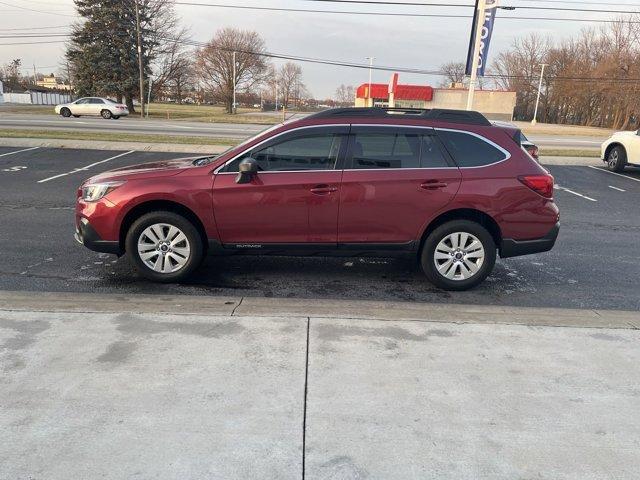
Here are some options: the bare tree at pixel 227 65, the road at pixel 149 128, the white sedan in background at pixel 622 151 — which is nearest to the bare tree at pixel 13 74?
the bare tree at pixel 227 65

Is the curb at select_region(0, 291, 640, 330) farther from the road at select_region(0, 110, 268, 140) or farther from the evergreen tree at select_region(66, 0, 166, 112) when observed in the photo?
the evergreen tree at select_region(66, 0, 166, 112)

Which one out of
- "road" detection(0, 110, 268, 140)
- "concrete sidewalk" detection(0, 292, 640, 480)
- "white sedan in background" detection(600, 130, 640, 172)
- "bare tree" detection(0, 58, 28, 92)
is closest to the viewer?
"concrete sidewalk" detection(0, 292, 640, 480)

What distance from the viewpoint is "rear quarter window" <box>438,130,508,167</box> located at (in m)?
5.13

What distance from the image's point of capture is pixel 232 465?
243 centimetres

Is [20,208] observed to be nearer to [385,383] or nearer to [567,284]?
[385,383]

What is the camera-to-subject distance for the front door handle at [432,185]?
16.5ft

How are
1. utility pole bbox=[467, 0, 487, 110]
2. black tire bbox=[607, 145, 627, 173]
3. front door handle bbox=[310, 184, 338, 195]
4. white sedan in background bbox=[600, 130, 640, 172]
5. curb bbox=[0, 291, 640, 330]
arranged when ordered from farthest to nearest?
utility pole bbox=[467, 0, 487, 110] < black tire bbox=[607, 145, 627, 173] < white sedan in background bbox=[600, 130, 640, 172] < front door handle bbox=[310, 184, 338, 195] < curb bbox=[0, 291, 640, 330]

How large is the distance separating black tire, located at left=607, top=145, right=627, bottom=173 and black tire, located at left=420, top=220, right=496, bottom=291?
1250 cm

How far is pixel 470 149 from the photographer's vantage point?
516cm

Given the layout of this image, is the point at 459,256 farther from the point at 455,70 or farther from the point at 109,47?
the point at 455,70

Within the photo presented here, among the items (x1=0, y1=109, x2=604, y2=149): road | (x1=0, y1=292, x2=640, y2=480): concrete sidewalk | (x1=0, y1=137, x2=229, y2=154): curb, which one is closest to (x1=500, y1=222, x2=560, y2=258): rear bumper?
(x1=0, y1=292, x2=640, y2=480): concrete sidewalk

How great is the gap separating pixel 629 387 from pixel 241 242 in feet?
11.5

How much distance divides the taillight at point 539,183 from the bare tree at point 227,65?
194 ft

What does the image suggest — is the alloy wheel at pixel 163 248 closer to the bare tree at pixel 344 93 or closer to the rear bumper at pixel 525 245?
the rear bumper at pixel 525 245
